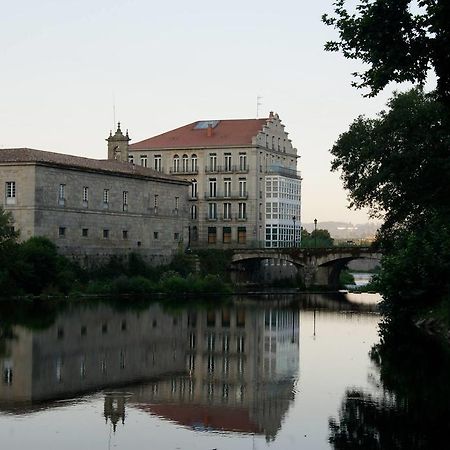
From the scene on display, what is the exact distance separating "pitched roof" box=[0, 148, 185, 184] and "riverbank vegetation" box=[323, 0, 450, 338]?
18239 mm

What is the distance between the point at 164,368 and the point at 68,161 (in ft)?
139

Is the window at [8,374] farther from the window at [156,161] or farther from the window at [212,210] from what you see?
the window at [156,161]

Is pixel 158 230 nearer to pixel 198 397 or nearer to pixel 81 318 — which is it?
pixel 81 318

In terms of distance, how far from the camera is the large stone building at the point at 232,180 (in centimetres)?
8875

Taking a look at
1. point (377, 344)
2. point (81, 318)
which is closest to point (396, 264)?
point (377, 344)

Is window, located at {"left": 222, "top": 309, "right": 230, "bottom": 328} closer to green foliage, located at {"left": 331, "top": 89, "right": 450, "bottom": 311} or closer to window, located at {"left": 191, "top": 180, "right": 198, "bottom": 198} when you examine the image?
green foliage, located at {"left": 331, "top": 89, "right": 450, "bottom": 311}

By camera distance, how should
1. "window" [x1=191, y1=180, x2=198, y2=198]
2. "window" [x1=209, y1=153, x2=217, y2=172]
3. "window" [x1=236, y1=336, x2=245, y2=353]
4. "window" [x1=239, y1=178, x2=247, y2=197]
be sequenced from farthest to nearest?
"window" [x1=191, y1=180, x2=198, y2=198]
"window" [x1=209, y1=153, x2=217, y2=172]
"window" [x1=239, y1=178, x2=247, y2=197]
"window" [x1=236, y1=336, x2=245, y2=353]

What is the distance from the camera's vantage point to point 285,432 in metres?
17.2

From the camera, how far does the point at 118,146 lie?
8569 centimetres

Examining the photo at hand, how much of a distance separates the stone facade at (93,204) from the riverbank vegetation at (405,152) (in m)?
18.3

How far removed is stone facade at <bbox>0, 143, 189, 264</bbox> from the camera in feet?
203

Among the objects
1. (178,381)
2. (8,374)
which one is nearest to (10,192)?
(8,374)

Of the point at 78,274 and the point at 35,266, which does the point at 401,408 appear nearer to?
the point at 35,266

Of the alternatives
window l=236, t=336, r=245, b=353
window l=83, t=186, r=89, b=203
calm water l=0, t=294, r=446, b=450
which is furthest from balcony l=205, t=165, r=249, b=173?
window l=236, t=336, r=245, b=353
